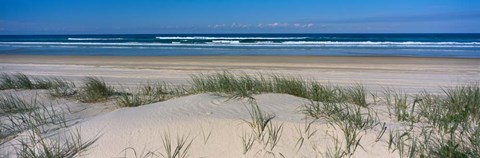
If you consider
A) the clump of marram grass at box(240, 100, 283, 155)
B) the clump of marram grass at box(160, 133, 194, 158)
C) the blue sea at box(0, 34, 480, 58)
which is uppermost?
the clump of marram grass at box(240, 100, 283, 155)

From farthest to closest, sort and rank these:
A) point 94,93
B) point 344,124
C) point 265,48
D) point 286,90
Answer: point 265,48
point 94,93
point 286,90
point 344,124

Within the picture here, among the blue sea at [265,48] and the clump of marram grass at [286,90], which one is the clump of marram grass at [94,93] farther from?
the blue sea at [265,48]

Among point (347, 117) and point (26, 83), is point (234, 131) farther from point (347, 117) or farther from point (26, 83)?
point (26, 83)

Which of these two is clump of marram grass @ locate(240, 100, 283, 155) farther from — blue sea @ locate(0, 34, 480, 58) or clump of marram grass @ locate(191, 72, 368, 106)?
blue sea @ locate(0, 34, 480, 58)

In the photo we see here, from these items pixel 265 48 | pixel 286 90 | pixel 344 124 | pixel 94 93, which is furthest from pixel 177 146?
pixel 265 48

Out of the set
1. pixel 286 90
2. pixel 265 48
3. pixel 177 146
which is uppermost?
pixel 286 90

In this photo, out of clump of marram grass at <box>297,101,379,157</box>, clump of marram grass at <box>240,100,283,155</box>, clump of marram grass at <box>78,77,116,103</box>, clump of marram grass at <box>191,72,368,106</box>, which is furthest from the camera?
clump of marram grass at <box>78,77,116,103</box>

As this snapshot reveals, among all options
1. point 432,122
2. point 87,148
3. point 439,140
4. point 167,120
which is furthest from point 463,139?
point 87,148

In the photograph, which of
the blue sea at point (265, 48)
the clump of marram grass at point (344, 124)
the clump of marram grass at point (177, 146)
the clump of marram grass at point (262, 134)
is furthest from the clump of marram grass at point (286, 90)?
the blue sea at point (265, 48)

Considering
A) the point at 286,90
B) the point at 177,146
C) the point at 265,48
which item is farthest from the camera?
→ the point at 265,48

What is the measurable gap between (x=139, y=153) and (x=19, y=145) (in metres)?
1.07

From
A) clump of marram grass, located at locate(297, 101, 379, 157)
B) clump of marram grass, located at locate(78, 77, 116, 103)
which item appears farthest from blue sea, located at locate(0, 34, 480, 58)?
clump of marram grass, located at locate(297, 101, 379, 157)

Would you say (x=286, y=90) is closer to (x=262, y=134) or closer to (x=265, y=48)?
(x=262, y=134)

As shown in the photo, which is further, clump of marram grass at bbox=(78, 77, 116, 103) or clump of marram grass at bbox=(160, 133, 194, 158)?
clump of marram grass at bbox=(78, 77, 116, 103)
